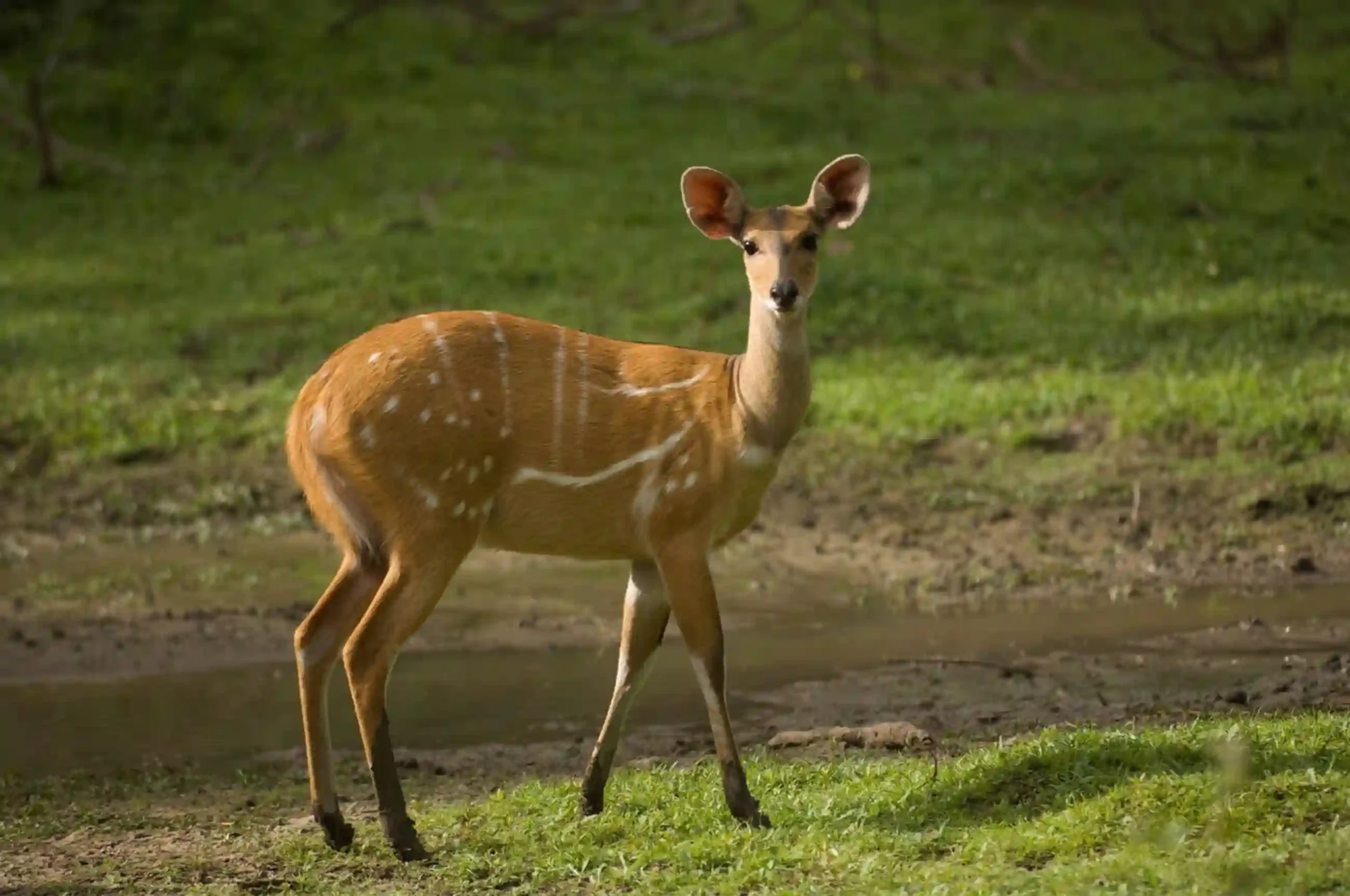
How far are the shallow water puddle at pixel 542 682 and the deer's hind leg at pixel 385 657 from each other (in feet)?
5.38

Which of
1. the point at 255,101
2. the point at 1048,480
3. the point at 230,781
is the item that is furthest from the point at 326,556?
the point at 255,101

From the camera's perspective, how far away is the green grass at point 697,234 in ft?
35.4

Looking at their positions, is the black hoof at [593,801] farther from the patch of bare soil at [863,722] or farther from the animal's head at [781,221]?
the animal's head at [781,221]

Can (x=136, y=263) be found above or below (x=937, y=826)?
below

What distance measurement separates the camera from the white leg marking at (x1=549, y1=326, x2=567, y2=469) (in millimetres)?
5699

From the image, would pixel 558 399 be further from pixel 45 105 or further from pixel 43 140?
pixel 45 105

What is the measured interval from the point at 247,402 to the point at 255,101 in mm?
7019

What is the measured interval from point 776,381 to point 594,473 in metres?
0.56

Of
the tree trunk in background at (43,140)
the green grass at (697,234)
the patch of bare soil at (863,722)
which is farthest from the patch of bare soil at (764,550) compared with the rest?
the tree trunk in background at (43,140)

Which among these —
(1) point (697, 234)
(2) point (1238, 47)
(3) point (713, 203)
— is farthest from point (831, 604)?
(2) point (1238, 47)

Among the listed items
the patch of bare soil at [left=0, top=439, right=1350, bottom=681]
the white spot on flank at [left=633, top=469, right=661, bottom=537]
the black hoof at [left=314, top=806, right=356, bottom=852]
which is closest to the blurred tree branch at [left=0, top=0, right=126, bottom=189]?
the patch of bare soil at [left=0, top=439, right=1350, bottom=681]

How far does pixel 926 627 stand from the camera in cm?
827

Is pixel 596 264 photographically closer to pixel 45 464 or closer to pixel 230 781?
pixel 45 464

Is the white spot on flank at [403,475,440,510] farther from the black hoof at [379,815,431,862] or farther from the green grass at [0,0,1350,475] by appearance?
the green grass at [0,0,1350,475]
